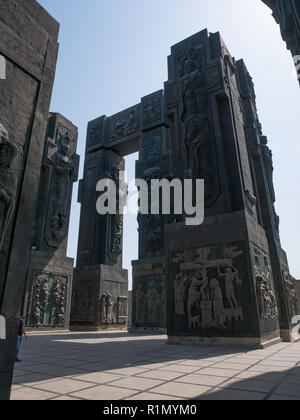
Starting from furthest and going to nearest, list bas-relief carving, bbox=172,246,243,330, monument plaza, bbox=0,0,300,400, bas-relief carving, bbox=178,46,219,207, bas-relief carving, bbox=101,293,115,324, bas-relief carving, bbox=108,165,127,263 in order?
bas-relief carving, bbox=108,165,127,263 → bas-relief carving, bbox=101,293,115,324 → bas-relief carving, bbox=178,46,219,207 → bas-relief carving, bbox=172,246,243,330 → monument plaza, bbox=0,0,300,400

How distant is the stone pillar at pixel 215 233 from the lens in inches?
344

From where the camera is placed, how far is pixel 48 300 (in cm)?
1650

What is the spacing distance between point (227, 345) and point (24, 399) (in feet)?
21.9

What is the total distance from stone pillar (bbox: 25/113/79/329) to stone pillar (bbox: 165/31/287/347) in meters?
9.26

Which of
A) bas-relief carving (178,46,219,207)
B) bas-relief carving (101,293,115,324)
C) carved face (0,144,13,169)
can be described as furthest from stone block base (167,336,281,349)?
bas-relief carving (101,293,115,324)

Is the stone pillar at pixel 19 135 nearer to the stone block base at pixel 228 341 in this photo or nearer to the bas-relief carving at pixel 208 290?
the bas-relief carving at pixel 208 290

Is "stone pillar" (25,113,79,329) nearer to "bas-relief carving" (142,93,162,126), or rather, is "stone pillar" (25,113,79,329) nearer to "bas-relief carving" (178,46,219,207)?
"bas-relief carving" (142,93,162,126)

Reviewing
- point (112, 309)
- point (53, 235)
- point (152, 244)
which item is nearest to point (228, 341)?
point (152, 244)

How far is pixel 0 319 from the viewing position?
128 inches

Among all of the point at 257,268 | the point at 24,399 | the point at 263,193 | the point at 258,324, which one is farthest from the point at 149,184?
the point at 24,399

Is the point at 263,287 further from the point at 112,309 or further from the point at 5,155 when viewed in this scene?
the point at 112,309

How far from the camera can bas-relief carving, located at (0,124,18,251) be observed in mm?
3438

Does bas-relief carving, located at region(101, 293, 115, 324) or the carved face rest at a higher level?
the carved face
